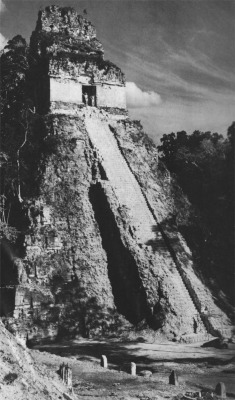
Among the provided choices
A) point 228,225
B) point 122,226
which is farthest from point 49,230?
point 228,225

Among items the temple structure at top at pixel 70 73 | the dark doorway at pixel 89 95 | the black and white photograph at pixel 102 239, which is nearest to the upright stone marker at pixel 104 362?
the black and white photograph at pixel 102 239

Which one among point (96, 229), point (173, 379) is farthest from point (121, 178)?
point (173, 379)

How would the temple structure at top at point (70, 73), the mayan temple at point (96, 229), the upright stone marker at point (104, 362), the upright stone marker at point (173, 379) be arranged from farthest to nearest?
the temple structure at top at point (70, 73)
the mayan temple at point (96, 229)
the upright stone marker at point (104, 362)
the upright stone marker at point (173, 379)

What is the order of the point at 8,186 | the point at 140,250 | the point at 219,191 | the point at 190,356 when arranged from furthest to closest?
the point at 219,191, the point at 8,186, the point at 140,250, the point at 190,356

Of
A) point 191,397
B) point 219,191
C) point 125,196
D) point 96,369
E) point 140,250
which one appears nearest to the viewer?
point 191,397

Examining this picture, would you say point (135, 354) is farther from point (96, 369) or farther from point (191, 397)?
point (191, 397)

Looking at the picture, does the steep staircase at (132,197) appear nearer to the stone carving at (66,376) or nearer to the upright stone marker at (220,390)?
the upright stone marker at (220,390)

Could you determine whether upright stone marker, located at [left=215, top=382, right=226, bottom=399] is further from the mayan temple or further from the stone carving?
the mayan temple
